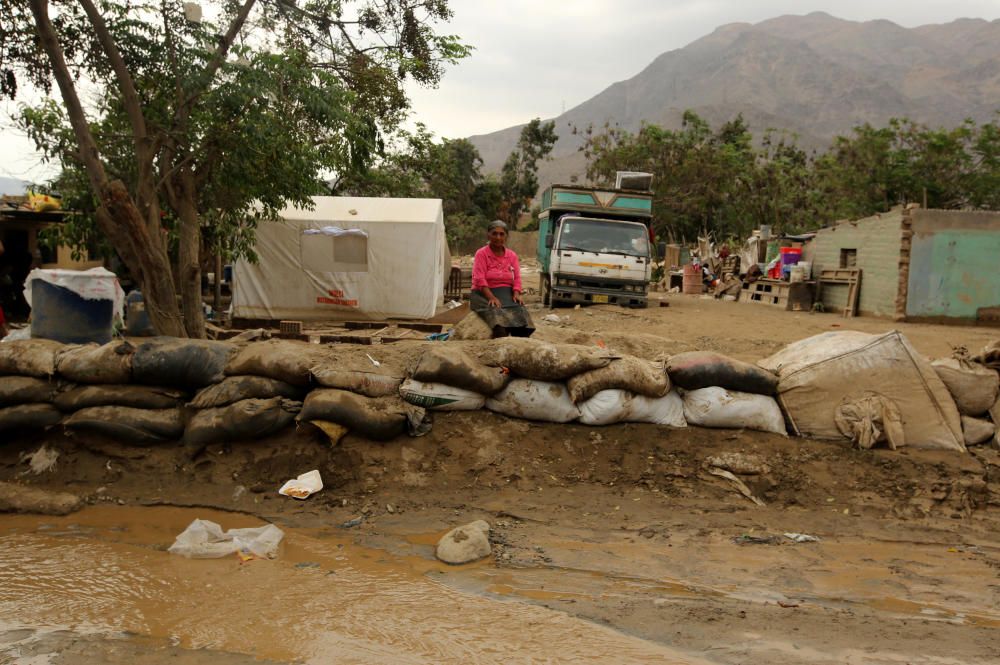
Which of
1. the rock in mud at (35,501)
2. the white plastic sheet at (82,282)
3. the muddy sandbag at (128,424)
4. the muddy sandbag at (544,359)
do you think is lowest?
the rock in mud at (35,501)

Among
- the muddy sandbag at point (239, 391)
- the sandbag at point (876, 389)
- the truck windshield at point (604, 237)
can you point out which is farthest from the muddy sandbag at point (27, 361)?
the truck windshield at point (604, 237)

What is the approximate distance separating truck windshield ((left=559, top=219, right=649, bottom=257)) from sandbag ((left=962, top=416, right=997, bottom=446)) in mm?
8452

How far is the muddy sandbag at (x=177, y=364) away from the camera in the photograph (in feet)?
13.8

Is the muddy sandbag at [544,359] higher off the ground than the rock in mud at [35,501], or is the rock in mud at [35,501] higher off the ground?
the muddy sandbag at [544,359]

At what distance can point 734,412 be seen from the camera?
14.0ft

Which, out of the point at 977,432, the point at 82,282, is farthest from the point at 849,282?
the point at 82,282

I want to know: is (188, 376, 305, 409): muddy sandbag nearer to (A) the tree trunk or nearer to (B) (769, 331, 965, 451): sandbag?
(A) the tree trunk

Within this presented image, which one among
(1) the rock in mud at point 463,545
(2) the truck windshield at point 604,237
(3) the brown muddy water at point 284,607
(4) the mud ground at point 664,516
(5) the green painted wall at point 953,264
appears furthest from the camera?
(2) the truck windshield at point 604,237

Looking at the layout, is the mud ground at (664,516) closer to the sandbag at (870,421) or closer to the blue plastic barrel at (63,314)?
the sandbag at (870,421)

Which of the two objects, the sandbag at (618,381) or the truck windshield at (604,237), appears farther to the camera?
the truck windshield at (604,237)

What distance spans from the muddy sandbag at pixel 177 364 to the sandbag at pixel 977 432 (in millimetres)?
4610

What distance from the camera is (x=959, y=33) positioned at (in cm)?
10912

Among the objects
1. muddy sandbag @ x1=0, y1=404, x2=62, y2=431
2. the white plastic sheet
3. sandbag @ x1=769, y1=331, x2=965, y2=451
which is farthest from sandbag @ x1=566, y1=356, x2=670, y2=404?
the white plastic sheet

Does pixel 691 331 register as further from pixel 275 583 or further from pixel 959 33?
pixel 959 33
